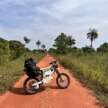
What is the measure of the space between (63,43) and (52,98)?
84.4 meters

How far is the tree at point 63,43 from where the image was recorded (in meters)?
92.7

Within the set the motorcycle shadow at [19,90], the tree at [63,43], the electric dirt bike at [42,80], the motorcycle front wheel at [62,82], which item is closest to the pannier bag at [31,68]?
the electric dirt bike at [42,80]

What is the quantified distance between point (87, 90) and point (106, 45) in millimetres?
82805

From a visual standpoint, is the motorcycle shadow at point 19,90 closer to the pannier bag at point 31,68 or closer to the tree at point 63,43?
the pannier bag at point 31,68

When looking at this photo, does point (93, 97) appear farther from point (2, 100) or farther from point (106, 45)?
point (106, 45)

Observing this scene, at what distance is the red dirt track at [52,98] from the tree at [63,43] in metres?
76.4

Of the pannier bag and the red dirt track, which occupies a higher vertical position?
the pannier bag

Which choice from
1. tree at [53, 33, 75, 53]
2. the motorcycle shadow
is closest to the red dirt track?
the motorcycle shadow

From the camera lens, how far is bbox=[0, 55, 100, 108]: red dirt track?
11.1m

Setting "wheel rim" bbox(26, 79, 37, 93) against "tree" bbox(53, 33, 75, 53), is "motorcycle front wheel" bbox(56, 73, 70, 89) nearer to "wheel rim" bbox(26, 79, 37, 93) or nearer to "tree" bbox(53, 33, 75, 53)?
"wheel rim" bbox(26, 79, 37, 93)

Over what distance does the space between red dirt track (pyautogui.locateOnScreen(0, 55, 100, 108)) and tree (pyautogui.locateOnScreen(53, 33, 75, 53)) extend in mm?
76410

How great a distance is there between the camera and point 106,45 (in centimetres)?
9538

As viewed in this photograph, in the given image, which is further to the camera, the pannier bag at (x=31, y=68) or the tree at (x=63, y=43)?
the tree at (x=63, y=43)

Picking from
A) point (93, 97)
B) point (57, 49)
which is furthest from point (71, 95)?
point (57, 49)
